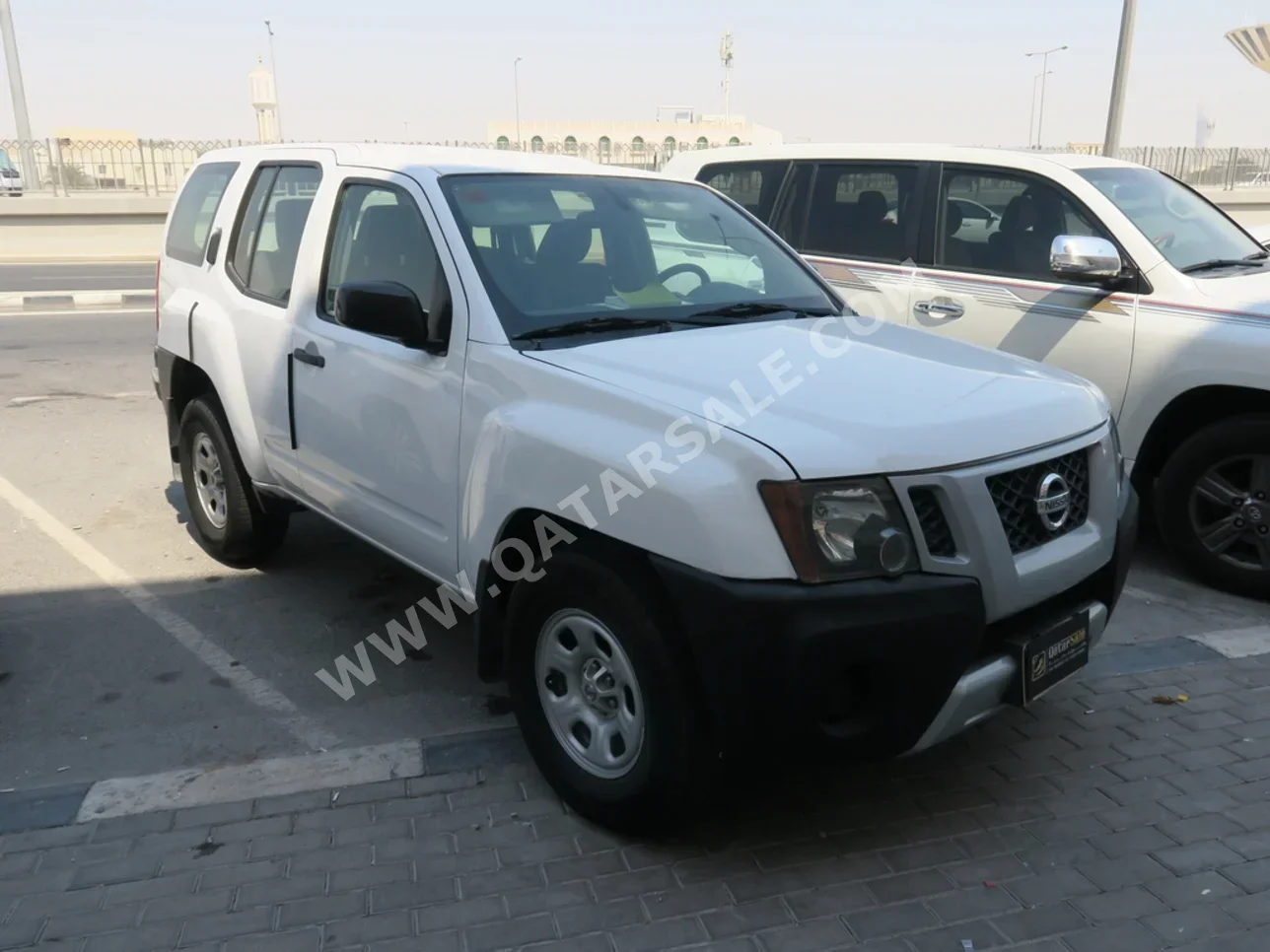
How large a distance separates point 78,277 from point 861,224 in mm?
17377

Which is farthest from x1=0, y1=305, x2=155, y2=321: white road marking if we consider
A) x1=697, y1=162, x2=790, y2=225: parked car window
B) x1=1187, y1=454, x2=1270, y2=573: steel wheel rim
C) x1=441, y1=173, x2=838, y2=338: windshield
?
x1=1187, y1=454, x2=1270, y2=573: steel wheel rim

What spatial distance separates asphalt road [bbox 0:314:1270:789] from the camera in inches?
146

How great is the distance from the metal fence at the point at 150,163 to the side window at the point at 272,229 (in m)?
16.7

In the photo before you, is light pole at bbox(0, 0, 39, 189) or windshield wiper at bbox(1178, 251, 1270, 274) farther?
light pole at bbox(0, 0, 39, 189)

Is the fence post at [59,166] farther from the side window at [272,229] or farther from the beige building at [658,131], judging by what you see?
Answer: the beige building at [658,131]

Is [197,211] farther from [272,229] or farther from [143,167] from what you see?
[143,167]

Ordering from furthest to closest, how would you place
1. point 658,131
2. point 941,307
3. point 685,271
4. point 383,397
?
point 658,131
point 941,307
point 685,271
point 383,397

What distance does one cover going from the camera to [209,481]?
17.1ft

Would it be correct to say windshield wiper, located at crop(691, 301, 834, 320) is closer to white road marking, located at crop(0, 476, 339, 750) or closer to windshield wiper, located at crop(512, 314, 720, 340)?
windshield wiper, located at crop(512, 314, 720, 340)

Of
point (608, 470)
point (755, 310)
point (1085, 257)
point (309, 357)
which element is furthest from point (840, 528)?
point (1085, 257)

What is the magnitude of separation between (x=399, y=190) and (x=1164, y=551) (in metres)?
4.17

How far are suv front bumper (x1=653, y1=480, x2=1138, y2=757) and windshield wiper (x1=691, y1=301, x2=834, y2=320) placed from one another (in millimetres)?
1293

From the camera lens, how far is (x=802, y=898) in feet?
9.28

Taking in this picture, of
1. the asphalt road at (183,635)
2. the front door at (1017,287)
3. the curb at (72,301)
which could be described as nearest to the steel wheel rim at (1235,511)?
the asphalt road at (183,635)
